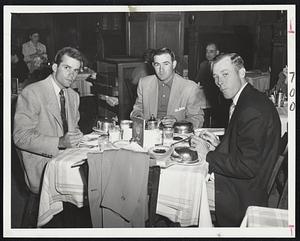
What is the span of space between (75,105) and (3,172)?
2.18 ft

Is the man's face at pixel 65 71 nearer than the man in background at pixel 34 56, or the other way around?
the man's face at pixel 65 71

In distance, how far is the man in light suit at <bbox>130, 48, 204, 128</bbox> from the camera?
8.07 feet

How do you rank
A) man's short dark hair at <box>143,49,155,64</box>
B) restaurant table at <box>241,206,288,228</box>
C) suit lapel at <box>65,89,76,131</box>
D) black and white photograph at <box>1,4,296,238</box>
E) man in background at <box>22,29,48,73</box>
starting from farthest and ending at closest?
man in background at <box>22,29,48,73</box>, man's short dark hair at <box>143,49,155,64</box>, suit lapel at <box>65,89,76,131</box>, black and white photograph at <box>1,4,296,238</box>, restaurant table at <box>241,206,288,228</box>

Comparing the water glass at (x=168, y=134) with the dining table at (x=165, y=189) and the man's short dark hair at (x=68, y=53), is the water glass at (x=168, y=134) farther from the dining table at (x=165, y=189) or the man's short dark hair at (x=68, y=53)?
the man's short dark hair at (x=68, y=53)

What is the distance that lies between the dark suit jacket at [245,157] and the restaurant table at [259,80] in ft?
8.93

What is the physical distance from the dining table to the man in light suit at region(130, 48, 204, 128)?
2.80ft

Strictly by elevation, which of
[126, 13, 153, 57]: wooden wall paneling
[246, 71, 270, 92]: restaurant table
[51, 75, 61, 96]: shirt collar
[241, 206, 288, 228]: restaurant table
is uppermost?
[126, 13, 153, 57]: wooden wall paneling

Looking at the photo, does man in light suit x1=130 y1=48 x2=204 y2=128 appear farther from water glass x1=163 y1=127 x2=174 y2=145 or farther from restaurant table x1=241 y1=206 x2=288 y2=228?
restaurant table x1=241 y1=206 x2=288 y2=228

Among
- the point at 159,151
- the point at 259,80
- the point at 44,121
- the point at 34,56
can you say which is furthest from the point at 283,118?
the point at 34,56

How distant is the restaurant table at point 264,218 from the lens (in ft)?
3.87

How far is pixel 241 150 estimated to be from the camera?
5.08 ft

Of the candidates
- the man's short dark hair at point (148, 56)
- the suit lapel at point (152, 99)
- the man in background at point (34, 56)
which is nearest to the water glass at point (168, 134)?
the suit lapel at point (152, 99)

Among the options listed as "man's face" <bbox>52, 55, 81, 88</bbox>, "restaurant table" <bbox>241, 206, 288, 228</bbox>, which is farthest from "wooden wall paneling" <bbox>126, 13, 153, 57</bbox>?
"restaurant table" <bbox>241, 206, 288, 228</bbox>

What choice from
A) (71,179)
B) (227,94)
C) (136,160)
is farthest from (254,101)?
(71,179)
